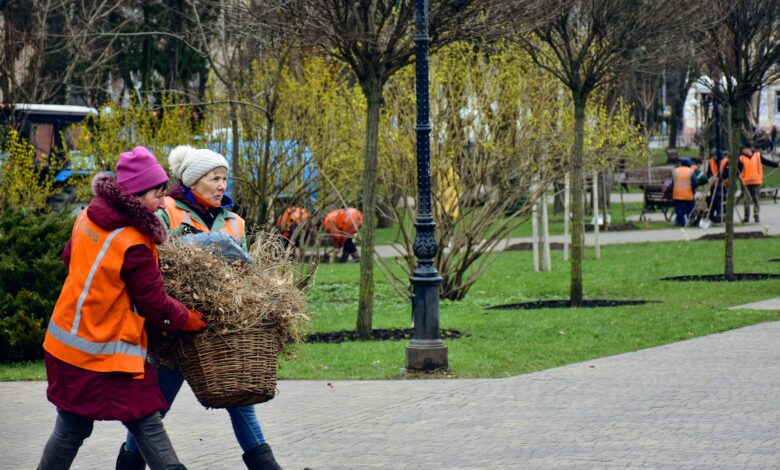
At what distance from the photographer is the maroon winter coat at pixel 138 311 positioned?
5109 mm

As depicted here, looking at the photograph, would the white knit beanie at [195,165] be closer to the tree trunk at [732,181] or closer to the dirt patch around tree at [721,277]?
the tree trunk at [732,181]

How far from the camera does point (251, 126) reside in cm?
1712

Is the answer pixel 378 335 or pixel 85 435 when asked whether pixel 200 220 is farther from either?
pixel 378 335

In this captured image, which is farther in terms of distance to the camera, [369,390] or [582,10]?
[582,10]

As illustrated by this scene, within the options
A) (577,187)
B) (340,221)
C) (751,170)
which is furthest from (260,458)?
(751,170)

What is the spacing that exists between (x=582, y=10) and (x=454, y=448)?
8.74m

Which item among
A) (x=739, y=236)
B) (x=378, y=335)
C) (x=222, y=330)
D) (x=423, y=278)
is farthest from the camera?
(x=739, y=236)

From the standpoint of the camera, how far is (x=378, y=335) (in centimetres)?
1303

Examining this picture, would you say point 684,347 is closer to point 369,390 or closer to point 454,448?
point 369,390

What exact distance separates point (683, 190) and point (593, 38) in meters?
16.3

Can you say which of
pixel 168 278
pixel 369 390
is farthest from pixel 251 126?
pixel 168 278

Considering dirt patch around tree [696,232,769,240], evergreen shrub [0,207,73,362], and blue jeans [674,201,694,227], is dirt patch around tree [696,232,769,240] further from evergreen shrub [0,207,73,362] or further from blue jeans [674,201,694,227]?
evergreen shrub [0,207,73,362]

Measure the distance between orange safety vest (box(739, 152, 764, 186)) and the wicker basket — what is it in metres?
27.3

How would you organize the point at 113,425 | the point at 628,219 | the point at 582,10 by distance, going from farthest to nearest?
1. the point at 628,219
2. the point at 582,10
3. the point at 113,425
